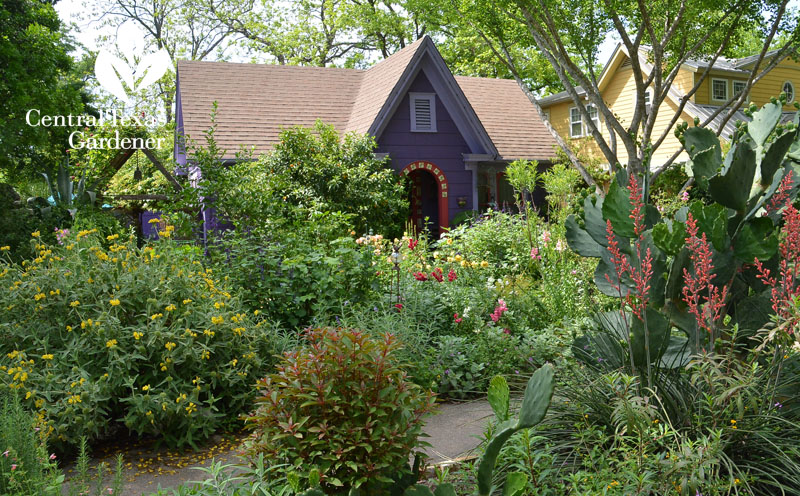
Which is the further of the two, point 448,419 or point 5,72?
point 5,72

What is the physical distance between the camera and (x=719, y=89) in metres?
22.6

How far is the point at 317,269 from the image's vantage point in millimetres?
5918

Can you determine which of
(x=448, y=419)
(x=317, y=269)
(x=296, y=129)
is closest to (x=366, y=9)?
(x=296, y=129)

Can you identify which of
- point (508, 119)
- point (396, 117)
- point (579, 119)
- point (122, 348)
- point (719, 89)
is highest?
point (719, 89)

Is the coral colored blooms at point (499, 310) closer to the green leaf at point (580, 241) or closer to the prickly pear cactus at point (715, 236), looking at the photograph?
the green leaf at point (580, 241)

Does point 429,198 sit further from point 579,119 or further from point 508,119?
point 579,119

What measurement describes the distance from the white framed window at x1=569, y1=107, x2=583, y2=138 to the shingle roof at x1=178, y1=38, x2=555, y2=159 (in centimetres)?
419

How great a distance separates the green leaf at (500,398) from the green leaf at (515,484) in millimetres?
246

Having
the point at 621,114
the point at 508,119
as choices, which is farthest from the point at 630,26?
the point at 621,114

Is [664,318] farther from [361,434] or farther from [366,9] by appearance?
[366,9]

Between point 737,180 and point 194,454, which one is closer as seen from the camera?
point 737,180

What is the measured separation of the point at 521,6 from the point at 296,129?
A: 545 cm

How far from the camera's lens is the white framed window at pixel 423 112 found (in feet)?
52.0

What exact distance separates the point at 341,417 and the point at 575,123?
2278cm
